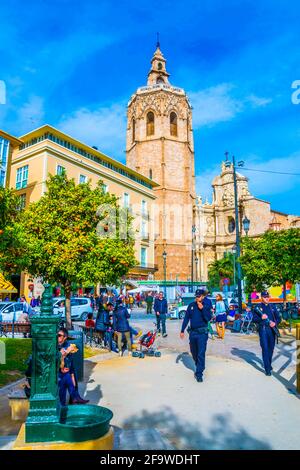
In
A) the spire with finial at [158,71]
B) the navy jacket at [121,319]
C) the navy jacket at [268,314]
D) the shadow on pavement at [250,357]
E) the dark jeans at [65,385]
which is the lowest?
the shadow on pavement at [250,357]

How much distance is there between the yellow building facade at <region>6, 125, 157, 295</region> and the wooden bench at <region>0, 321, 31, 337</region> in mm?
13831

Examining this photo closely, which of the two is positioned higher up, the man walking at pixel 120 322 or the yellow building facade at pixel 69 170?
the yellow building facade at pixel 69 170

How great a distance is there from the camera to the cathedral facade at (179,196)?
5053 cm

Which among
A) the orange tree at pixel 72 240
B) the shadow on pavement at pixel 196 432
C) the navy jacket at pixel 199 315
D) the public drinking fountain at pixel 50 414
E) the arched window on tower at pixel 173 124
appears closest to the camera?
the public drinking fountain at pixel 50 414

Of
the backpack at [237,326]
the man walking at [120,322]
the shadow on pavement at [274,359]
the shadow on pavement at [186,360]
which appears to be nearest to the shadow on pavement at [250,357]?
the shadow on pavement at [274,359]

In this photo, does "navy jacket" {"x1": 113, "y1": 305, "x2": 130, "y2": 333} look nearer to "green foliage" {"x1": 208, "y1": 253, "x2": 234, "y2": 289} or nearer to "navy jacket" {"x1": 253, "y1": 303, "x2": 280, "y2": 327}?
"navy jacket" {"x1": 253, "y1": 303, "x2": 280, "y2": 327}

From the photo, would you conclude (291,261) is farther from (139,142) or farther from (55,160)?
(139,142)

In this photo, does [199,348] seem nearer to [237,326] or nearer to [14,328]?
[14,328]

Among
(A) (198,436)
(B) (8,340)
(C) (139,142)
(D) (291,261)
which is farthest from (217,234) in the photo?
(A) (198,436)

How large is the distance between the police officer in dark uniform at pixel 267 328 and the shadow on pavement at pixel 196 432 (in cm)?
295

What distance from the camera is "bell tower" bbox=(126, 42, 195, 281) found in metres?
50.4

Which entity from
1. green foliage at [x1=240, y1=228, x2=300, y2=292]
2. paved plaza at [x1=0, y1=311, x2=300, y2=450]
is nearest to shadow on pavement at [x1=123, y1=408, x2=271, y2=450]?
paved plaza at [x1=0, y1=311, x2=300, y2=450]

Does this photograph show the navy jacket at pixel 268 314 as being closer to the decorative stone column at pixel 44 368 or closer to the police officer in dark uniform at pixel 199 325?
the police officer in dark uniform at pixel 199 325

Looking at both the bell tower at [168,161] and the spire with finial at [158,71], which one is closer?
the bell tower at [168,161]
